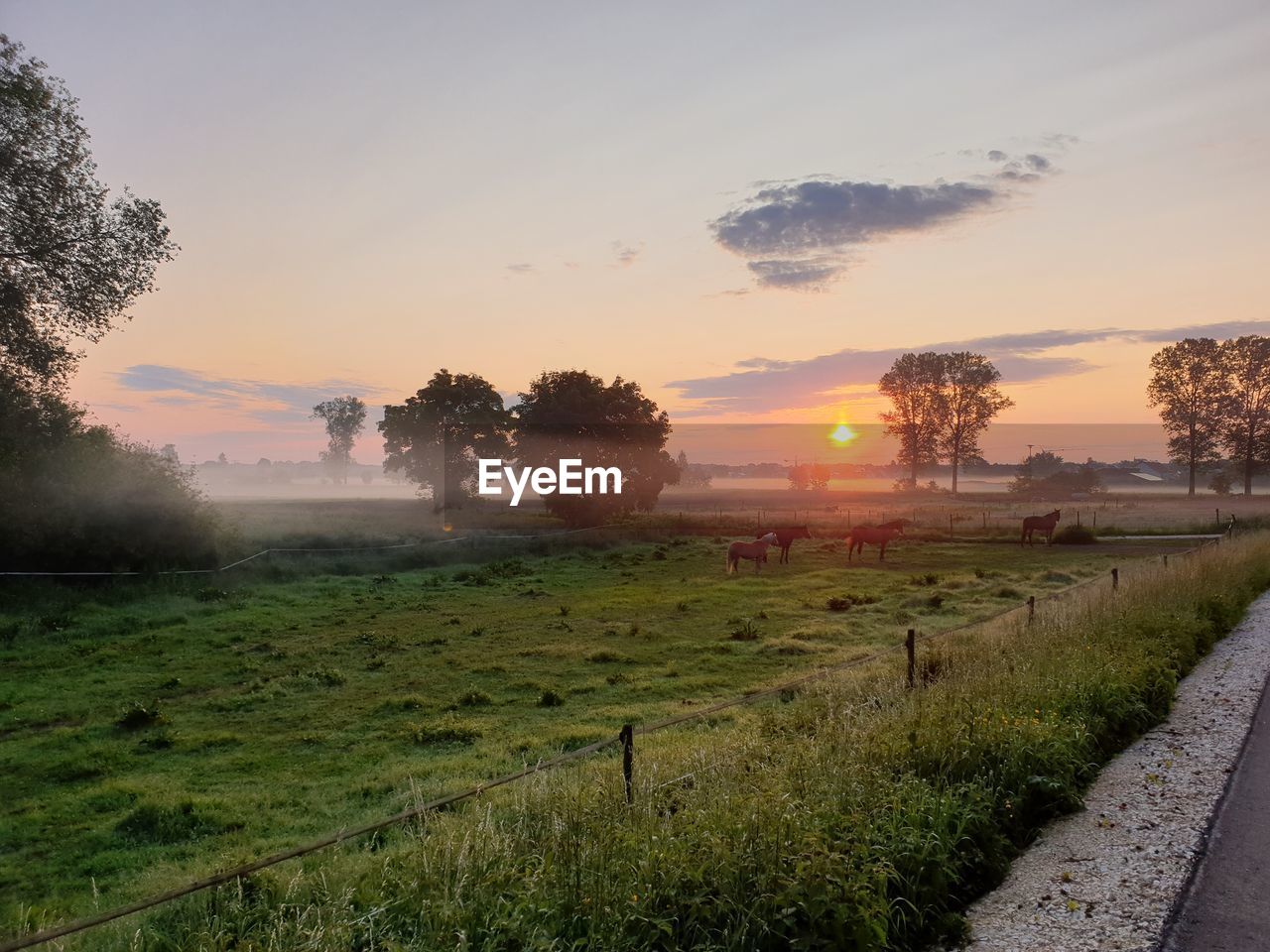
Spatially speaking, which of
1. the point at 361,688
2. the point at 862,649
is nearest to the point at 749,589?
the point at 862,649

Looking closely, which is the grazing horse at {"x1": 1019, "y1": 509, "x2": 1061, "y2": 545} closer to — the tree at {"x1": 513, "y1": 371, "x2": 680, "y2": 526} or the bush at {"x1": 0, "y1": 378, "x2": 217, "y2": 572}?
the tree at {"x1": 513, "y1": 371, "x2": 680, "y2": 526}

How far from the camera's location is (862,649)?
17.0 m

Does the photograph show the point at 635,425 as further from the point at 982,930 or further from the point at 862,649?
the point at 982,930

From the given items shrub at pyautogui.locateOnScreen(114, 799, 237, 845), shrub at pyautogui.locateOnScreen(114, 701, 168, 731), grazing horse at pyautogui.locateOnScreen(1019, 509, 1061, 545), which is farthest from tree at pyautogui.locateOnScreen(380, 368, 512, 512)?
shrub at pyautogui.locateOnScreen(114, 799, 237, 845)

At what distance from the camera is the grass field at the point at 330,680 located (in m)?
9.01

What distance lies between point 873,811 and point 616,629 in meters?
14.6

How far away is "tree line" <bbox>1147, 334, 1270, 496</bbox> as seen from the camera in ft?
225

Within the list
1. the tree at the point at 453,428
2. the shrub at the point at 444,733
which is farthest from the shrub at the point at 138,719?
the tree at the point at 453,428

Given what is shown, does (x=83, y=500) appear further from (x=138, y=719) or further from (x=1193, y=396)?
(x=1193, y=396)

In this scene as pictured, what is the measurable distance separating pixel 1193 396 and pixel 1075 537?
42.1 m

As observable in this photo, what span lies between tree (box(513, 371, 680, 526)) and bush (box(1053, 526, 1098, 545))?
84.1ft

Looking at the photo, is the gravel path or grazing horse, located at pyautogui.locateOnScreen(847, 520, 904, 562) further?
grazing horse, located at pyautogui.locateOnScreen(847, 520, 904, 562)

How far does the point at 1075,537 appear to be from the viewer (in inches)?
1649

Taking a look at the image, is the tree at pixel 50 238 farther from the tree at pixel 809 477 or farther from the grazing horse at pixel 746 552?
the tree at pixel 809 477
